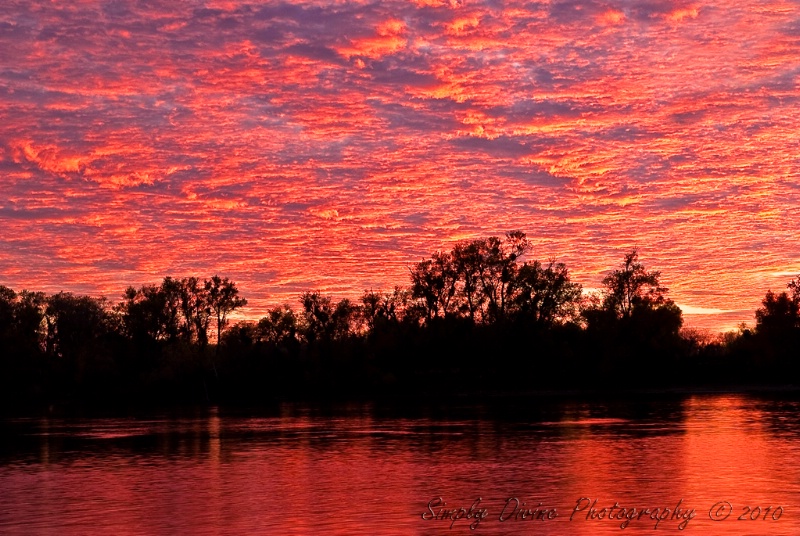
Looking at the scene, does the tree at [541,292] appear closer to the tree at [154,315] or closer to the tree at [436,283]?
the tree at [436,283]

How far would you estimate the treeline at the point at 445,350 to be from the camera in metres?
150

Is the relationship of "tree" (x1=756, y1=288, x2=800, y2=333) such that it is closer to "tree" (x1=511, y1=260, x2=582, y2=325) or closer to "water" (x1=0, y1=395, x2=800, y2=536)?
"tree" (x1=511, y1=260, x2=582, y2=325)

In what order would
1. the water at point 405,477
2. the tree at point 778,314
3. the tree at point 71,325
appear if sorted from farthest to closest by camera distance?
the tree at point 71,325
the tree at point 778,314
the water at point 405,477

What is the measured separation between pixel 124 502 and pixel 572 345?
124 meters

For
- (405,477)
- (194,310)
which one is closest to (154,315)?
(194,310)

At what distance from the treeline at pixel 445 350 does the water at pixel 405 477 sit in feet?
231

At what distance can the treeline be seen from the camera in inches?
5915

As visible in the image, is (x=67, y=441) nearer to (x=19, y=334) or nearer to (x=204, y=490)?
(x=204, y=490)

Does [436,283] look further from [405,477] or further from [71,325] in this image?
[405,477]

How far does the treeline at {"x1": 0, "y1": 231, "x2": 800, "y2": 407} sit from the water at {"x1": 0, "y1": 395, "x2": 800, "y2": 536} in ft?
231

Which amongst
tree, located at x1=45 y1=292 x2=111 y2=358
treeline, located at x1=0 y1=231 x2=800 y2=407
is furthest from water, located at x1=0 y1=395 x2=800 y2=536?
tree, located at x1=45 y1=292 x2=111 y2=358

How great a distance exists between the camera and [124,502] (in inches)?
1473

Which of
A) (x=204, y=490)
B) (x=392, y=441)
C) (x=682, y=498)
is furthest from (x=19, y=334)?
(x=682, y=498)

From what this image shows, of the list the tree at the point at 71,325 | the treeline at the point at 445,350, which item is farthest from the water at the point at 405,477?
the tree at the point at 71,325
